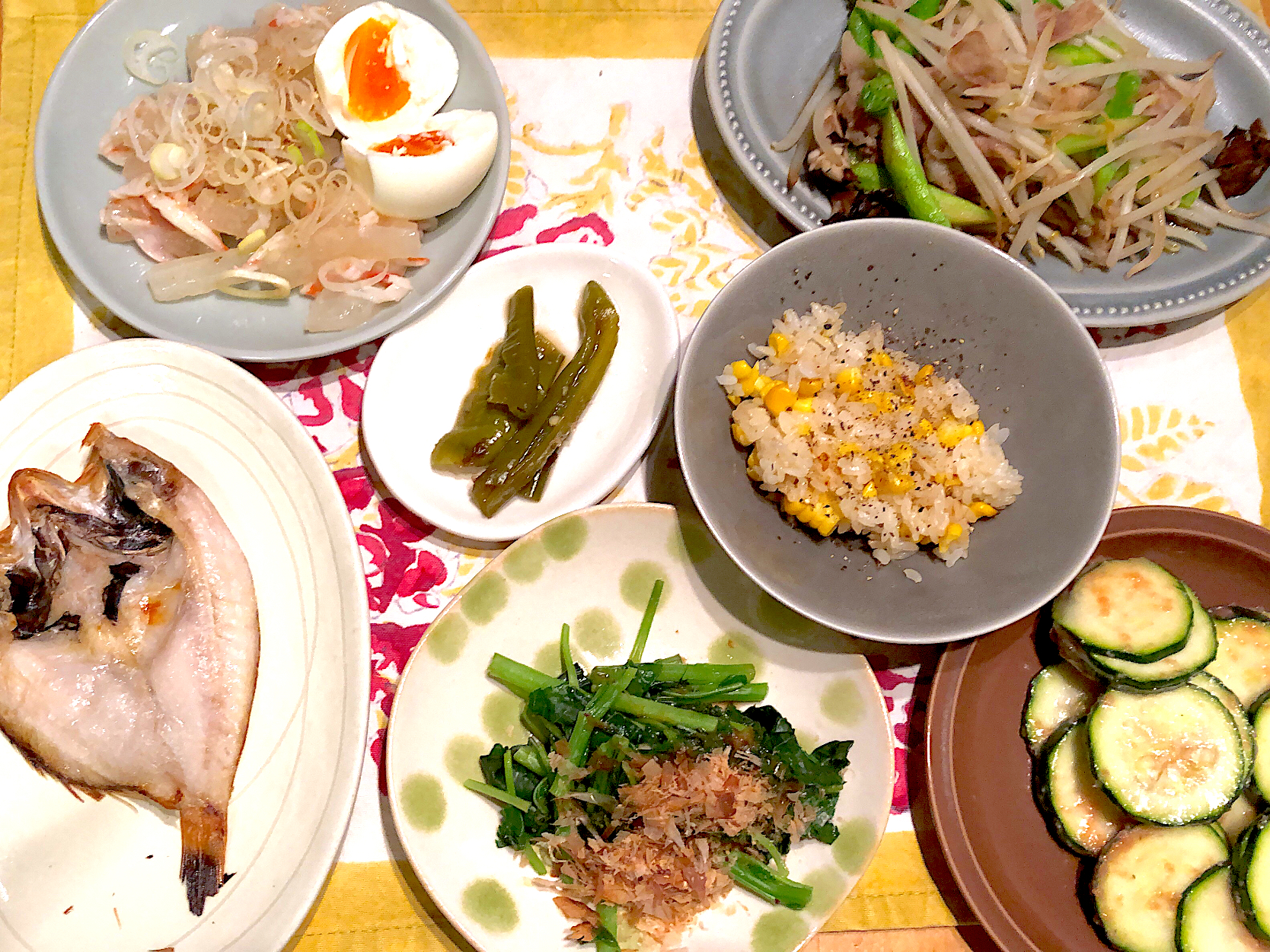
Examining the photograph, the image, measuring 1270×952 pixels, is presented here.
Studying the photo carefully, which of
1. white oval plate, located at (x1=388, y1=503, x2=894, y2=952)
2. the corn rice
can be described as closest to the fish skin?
white oval plate, located at (x1=388, y1=503, x2=894, y2=952)

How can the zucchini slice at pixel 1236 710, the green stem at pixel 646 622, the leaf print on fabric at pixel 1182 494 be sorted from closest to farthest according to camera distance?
the zucchini slice at pixel 1236 710
the green stem at pixel 646 622
the leaf print on fabric at pixel 1182 494

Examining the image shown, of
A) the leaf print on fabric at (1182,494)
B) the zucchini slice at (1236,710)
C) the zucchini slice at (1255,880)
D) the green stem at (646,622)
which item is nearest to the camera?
the zucchini slice at (1255,880)

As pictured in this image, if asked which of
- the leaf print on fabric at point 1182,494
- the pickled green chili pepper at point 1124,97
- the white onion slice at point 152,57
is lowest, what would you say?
the leaf print on fabric at point 1182,494

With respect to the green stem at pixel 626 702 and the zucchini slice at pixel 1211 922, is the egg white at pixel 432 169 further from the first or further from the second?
the zucchini slice at pixel 1211 922

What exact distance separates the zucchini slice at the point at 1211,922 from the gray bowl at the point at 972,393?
764mm

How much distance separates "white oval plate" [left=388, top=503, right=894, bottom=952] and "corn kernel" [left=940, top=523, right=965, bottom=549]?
1.11ft

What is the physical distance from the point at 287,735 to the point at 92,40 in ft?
5.60

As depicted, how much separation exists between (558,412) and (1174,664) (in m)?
1.55

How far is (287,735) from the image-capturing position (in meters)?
1.92

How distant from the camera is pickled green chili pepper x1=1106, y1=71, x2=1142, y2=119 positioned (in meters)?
1.99

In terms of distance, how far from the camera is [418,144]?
77.2 inches

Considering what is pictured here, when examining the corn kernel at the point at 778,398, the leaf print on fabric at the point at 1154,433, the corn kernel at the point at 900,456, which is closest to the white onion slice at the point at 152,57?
the corn kernel at the point at 778,398

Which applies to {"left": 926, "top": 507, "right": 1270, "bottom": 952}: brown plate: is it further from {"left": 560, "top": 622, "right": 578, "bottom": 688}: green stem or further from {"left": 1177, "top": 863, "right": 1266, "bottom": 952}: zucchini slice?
{"left": 560, "top": 622, "right": 578, "bottom": 688}: green stem

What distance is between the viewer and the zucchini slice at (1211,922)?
6.09 ft
